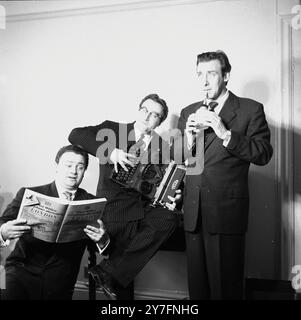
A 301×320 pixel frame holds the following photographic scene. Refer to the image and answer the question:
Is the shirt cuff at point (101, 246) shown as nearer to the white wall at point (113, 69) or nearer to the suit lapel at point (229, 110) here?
the white wall at point (113, 69)

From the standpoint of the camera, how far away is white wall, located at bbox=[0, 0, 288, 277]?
215 cm

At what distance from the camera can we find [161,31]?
2309 mm

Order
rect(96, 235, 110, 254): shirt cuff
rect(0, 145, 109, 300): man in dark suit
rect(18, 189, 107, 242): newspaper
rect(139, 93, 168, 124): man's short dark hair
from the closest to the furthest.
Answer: rect(18, 189, 107, 242): newspaper → rect(0, 145, 109, 300): man in dark suit → rect(96, 235, 110, 254): shirt cuff → rect(139, 93, 168, 124): man's short dark hair

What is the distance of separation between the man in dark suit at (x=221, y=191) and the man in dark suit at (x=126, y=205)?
0.20 m

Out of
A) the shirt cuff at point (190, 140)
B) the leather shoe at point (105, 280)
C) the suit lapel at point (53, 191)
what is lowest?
the leather shoe at point (105, 280)

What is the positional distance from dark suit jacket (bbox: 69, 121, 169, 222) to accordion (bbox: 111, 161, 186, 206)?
4 cm

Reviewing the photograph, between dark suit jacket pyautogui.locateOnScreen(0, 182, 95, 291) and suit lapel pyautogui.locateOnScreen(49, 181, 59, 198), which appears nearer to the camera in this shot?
dark suit jacket pyautogui.locateOnScreen(0, 182, 95, 291)

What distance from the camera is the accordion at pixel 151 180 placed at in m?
2.06

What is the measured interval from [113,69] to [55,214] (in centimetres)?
95

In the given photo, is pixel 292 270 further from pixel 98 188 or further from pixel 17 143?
pixel 17 143

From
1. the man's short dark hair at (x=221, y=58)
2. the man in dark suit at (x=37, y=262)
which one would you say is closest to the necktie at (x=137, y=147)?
the man in dark suit at (x=37, y=262)

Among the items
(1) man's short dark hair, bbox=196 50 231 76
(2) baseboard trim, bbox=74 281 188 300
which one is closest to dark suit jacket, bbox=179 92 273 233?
(1) man's short dark hair, bbox=196 50 231 76

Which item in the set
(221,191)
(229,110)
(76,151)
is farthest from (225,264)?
(76,151)

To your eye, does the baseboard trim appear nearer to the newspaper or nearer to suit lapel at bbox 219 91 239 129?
the newspaper
